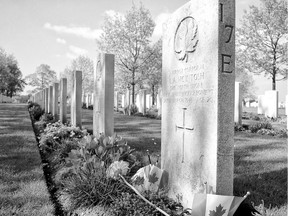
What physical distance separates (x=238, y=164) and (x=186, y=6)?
10.6 ft

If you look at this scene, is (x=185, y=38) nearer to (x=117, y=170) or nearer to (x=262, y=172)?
(x=117, y=170)

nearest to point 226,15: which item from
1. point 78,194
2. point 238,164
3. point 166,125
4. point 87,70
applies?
point 166,125

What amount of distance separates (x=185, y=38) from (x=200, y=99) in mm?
797

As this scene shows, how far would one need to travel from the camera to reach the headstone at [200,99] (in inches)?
101

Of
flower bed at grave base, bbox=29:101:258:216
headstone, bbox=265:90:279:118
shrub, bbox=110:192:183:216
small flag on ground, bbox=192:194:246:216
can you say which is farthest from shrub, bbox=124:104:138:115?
small flag on ground, bbox=192:194:246:216

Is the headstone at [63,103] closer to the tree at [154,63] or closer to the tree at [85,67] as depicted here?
the tree at [154,63]

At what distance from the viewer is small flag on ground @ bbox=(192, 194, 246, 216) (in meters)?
1.99

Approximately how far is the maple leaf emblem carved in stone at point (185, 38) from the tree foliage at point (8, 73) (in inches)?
1823

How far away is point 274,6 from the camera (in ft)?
60.4

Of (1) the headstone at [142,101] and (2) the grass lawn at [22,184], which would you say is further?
(1) the headstone at [142,101]

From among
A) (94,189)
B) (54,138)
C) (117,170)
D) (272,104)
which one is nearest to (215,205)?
(117,170)

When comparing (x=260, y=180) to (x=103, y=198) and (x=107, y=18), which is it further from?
(x=107, y=18)

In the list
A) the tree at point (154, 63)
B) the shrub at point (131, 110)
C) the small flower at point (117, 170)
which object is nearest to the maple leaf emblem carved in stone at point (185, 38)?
the small flower at point (117, 170)

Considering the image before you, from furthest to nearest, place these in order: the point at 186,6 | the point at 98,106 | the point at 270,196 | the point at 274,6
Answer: the point at 274,6 → the point at 98,106 → the point at 270,196 → the point at 186,6
